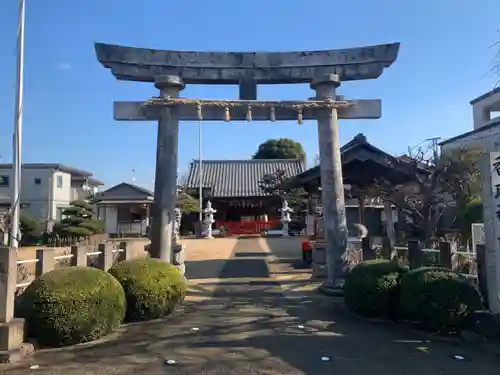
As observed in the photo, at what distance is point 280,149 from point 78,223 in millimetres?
35909

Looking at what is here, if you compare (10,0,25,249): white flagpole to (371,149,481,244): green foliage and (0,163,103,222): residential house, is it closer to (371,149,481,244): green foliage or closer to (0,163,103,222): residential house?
(371,149,481,244): green foliage

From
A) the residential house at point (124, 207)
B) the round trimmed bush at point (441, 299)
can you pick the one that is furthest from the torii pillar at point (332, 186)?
the residential house at point (124, 207)

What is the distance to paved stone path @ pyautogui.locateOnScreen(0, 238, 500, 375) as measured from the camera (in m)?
5.42

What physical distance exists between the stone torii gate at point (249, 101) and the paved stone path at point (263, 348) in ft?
7.80

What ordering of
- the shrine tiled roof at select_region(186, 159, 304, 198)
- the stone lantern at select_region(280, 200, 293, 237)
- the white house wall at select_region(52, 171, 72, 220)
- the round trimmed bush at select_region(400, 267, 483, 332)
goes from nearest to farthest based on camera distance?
the round trimmed bush at select_region(400, 267, 483, 332)
the stone lantern at select_region(280, 200, 293, 237)
the white house wall at select_region(52, 171, 72, 220)
the shrine tiled roof at select_region(186, 159, 304, 198)

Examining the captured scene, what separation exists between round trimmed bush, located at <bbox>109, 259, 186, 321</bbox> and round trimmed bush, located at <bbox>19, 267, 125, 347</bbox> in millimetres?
1058

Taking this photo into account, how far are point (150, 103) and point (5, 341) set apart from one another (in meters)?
6.91

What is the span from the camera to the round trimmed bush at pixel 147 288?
7984 millimetres

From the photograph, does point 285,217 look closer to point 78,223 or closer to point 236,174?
point 236,174

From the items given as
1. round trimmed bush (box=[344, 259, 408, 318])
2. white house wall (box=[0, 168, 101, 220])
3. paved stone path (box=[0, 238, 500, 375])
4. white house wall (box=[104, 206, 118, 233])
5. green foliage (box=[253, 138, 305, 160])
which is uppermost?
green foliage (box=[253, 138, 305, 160])

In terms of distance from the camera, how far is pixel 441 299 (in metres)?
6.82

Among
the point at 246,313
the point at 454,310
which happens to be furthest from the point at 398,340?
the point at 246,313

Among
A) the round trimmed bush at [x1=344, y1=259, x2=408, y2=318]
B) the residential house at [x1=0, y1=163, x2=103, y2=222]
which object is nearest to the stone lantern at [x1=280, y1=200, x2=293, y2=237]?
the residential house at [x1=0, y1=163, x2=103, y2=222]

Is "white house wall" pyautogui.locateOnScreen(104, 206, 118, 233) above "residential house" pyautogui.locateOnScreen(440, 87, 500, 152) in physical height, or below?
below
